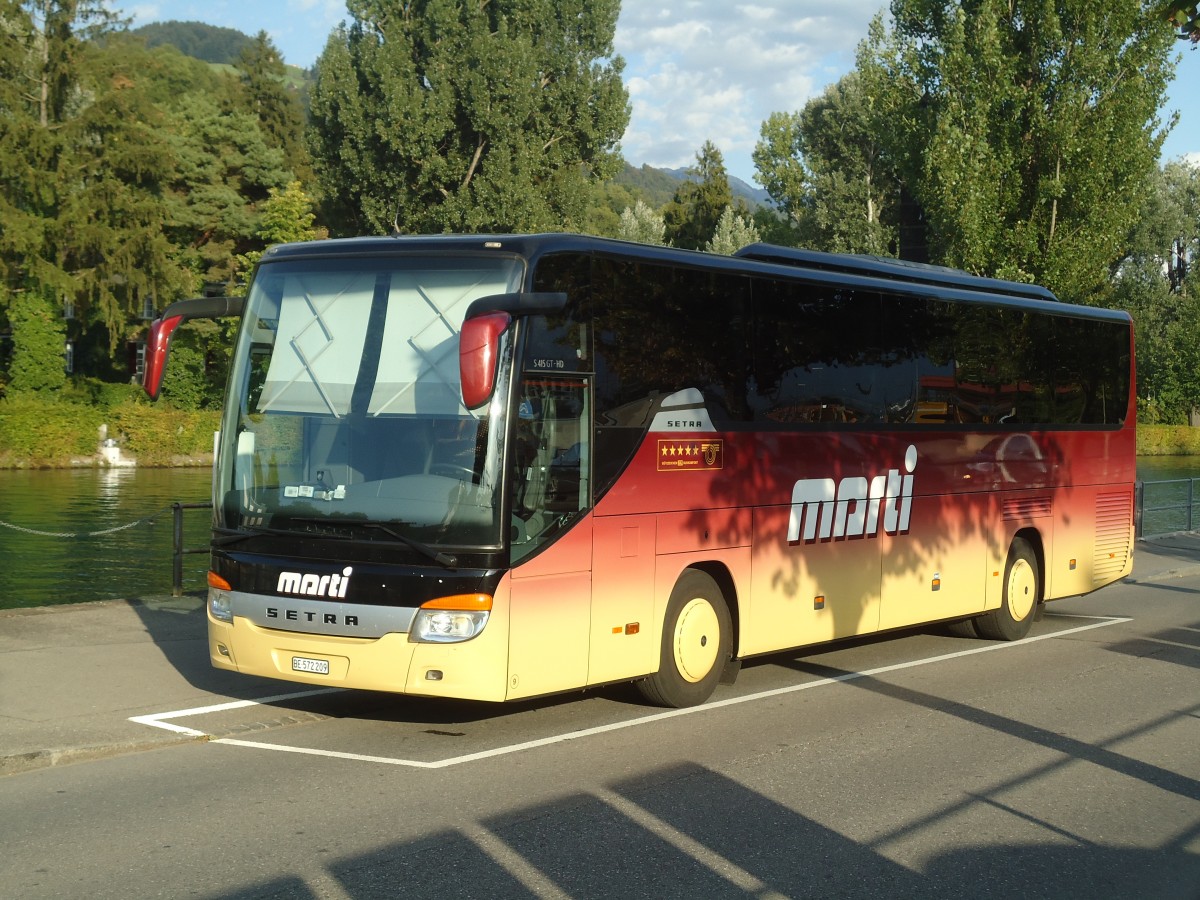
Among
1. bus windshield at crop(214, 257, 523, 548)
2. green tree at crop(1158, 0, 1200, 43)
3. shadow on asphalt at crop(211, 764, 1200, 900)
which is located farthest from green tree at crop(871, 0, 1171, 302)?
shadow on asphalt at crop(211, 764, 1200, 900)

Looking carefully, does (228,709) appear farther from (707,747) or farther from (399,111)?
(399,111)

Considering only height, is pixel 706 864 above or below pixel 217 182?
below

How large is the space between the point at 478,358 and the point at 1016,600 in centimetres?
956

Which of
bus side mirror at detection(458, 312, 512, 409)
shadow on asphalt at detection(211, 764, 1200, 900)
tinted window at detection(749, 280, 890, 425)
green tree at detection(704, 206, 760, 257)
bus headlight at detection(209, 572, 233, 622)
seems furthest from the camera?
green tree at detection(704, 206, 760, 257)

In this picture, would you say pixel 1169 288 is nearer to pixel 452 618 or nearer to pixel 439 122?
pixel 439 122

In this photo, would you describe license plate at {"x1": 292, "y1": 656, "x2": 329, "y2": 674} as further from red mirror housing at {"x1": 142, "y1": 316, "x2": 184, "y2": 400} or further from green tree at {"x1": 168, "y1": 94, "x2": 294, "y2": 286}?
green tree at {"x1": 168, "y1": 94, "x2": 294, "y2": 286}

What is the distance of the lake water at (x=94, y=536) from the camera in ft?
73.2

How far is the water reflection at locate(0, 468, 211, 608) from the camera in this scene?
22250 millimetres

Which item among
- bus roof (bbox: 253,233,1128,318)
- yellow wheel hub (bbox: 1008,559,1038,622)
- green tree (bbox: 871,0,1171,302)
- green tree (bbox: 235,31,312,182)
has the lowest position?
yellow wheel hub (bbox: 1008,559,1038,622)

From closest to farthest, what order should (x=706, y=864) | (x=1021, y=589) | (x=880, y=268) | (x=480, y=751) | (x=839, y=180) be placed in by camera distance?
(x=706, y=864) → (x=480, y=751) → (x=880, y=268) → (x=1021, y=589) → (x=839, y=180)

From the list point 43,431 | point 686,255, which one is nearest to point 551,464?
point 686,255

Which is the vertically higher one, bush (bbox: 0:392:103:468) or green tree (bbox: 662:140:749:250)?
green tree (bbox: 662:140:749:250)

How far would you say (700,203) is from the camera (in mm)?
98125

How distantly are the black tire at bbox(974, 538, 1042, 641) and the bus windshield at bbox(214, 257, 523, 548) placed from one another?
8037mm
